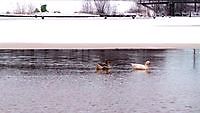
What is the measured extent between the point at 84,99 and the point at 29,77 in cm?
337

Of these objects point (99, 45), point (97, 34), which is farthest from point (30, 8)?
point (99, 45)

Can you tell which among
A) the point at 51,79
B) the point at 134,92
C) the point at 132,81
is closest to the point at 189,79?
the point at 132,81

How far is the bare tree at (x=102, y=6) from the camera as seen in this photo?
3794 inches

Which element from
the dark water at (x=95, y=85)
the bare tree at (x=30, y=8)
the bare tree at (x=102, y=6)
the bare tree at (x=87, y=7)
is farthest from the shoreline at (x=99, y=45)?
the bare tree at (x=30, y=8)

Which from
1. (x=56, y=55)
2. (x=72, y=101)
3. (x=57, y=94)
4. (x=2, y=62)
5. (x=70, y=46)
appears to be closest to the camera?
(x=72, y=101)

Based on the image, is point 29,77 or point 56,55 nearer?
point 29,77

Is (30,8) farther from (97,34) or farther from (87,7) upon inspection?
(97,34)

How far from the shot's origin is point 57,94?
36.8ft

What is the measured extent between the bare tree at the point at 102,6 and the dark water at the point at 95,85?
77.7 meters

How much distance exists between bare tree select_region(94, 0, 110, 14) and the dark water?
77.7 meters

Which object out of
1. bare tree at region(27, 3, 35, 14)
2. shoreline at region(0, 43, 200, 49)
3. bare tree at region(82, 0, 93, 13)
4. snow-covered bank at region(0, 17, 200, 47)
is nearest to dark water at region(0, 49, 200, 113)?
shoreline at region(0, 43, 200, 49)

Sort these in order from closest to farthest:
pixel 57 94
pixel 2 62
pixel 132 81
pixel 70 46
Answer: pixel 57 94, pixel 132 81, pixel 2 62, pixel 70 46

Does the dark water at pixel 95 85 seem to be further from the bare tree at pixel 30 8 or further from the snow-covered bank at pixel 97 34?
the bare tree at pixel 30 8

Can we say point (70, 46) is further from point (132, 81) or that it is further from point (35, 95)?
point (35, 95)
